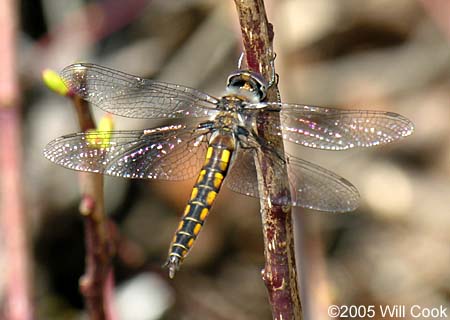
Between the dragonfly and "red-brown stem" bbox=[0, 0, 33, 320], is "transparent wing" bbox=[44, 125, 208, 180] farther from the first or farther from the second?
"red-brown stem" bbox=[0, 0, 33, 320]

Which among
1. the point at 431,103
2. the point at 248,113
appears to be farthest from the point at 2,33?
the point at 431,103

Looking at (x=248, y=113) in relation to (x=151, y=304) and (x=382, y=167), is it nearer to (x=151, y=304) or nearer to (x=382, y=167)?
(x=151, y=304)

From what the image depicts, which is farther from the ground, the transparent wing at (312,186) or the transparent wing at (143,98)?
the transparent wing at (143,98)

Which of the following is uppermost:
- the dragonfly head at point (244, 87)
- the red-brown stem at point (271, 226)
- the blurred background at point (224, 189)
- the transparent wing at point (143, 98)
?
the blurred background at point (224, 189)

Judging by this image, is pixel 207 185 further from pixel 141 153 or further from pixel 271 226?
pixel 271 226

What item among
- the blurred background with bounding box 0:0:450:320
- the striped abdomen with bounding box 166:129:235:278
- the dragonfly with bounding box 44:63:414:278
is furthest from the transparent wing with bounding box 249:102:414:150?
the blurred background with bounding box 0:0:450:320

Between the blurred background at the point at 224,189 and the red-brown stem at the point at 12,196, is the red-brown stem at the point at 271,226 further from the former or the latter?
the blurred background at the point at 224,189

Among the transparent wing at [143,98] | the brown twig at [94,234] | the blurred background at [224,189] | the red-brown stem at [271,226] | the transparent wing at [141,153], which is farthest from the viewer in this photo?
the blurred background at [224,189]

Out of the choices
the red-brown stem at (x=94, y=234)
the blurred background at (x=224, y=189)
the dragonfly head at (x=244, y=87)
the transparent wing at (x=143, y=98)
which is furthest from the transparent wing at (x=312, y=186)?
the blurred background at (x=224, y=189)

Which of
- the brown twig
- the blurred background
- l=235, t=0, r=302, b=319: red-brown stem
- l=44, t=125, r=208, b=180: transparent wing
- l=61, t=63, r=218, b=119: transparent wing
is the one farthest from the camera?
the blurred background
